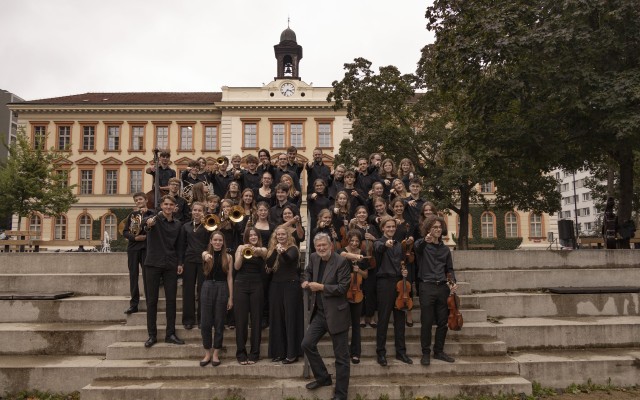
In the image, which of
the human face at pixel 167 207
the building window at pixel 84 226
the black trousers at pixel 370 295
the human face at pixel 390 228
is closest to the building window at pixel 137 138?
the building window at pixel 84 226

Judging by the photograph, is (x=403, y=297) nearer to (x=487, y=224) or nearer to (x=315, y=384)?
(x=315, y=384)

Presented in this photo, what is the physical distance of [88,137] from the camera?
43.6m

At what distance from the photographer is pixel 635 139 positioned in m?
11.2

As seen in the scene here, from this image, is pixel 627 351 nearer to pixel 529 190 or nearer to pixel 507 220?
pixel 529 190

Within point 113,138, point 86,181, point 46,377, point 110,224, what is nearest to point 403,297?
point 46,377

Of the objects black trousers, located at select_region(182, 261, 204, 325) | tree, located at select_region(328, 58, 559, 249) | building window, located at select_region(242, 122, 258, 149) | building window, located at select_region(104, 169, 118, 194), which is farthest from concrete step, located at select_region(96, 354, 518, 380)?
building window, located at select_region(104, 169, 118, 194)

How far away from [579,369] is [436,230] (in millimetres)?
3088

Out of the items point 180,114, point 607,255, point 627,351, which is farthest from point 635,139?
point 180,114

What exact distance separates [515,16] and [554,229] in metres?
36.1

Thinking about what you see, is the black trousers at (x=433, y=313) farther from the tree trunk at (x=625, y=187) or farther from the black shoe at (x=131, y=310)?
the tree trunk at (x=625, y=187)

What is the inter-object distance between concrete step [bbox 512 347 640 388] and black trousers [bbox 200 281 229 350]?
4506mm

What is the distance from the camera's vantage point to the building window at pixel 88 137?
43.5m

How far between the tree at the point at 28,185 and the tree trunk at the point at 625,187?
27.3m

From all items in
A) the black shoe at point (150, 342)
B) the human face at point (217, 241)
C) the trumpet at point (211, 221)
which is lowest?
the black shoe at point (150, 342)
